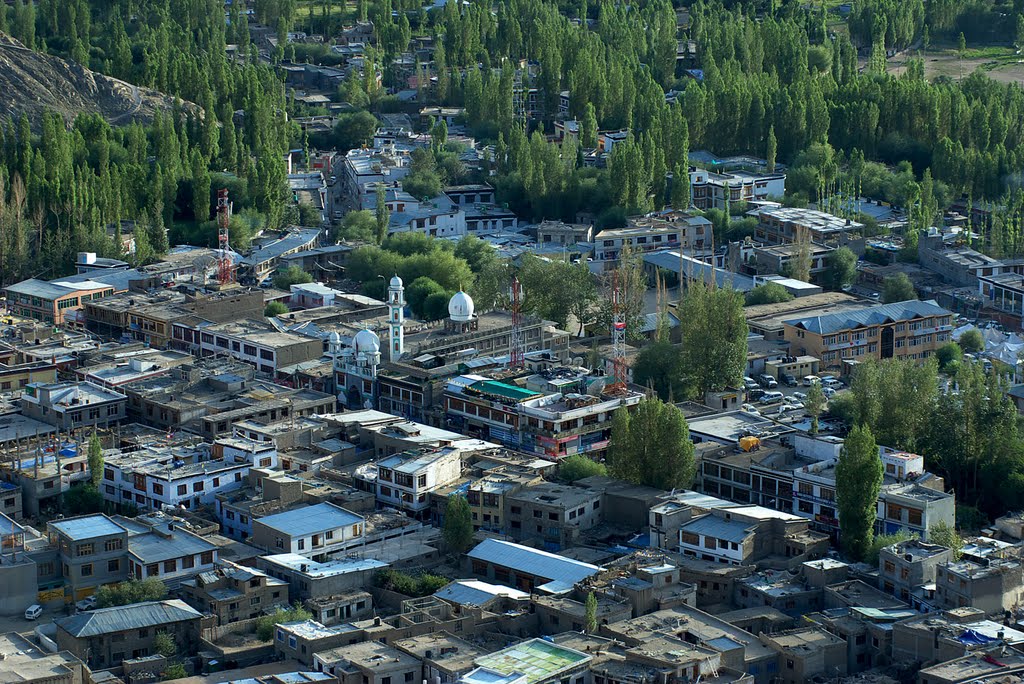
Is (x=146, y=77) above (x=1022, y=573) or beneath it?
above

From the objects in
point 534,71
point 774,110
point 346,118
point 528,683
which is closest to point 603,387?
point 528,683

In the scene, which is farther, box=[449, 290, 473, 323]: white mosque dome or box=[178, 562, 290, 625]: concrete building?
box=[449, 290, 473, 323]: white mosque dome

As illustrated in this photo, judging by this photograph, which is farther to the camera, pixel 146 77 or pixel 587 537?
pixel 146 77

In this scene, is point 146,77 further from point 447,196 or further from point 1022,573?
point 1022,573

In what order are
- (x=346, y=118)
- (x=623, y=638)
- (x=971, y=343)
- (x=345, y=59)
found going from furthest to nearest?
(x=345, y=59) → (x=346, y=118) → (x=971, y=343) → (x=623, y=638)

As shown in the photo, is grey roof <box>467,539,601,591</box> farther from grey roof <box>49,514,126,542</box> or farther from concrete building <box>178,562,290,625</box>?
grey roof <box>49,514,126,542</box>

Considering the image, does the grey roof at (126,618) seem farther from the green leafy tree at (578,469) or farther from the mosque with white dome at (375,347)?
the mosque with white dome at (375,347)

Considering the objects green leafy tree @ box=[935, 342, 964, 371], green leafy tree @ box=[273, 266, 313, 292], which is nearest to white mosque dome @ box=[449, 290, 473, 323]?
green leafy tree @ box=[273, 266, 313, 292]
